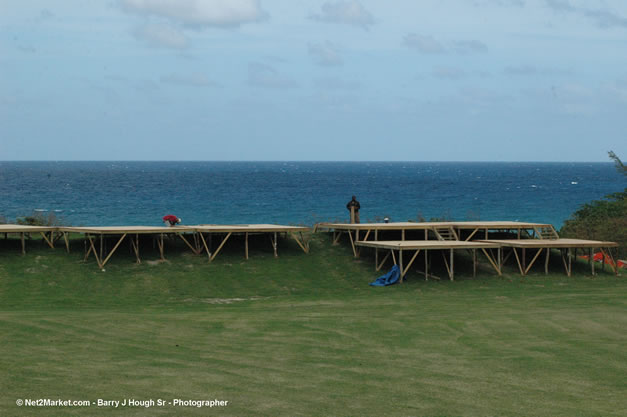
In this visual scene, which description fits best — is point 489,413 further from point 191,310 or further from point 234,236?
point 234,236

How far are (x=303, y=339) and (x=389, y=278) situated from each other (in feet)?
42.1

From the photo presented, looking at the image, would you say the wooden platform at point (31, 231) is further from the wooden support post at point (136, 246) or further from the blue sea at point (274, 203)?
the blue sea at point (274, 203)

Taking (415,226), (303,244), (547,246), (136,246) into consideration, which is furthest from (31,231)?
(547,246)

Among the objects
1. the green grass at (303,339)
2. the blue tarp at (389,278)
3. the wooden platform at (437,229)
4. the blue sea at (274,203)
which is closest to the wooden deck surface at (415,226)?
the wooden platform at (437,229)

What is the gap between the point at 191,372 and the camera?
12312 mm

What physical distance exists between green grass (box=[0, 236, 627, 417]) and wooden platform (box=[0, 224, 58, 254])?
80cm

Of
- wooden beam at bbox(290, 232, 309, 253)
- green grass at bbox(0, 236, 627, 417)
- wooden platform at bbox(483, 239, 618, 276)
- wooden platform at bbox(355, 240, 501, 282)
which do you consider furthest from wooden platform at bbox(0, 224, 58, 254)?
wooden platform at bbox(483, 239, 618, 276)

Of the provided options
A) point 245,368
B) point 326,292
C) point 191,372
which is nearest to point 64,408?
point 191,372

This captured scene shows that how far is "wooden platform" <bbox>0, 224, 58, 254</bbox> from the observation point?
29781mm

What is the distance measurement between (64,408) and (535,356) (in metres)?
8.88

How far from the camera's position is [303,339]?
53.9ft

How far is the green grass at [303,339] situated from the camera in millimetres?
10906

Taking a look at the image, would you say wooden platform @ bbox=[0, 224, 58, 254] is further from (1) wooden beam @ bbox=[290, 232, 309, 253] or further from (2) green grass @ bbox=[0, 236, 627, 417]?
(1) wooden beam @ bbox=[290, 232, 309, 253]

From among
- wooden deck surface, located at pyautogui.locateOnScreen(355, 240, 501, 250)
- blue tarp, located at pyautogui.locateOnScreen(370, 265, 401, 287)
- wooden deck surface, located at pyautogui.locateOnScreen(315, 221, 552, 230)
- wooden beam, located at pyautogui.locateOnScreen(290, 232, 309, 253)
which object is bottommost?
blue tarp, located at pyautogui.locateOnScreen(370, 265, 401, 287)
